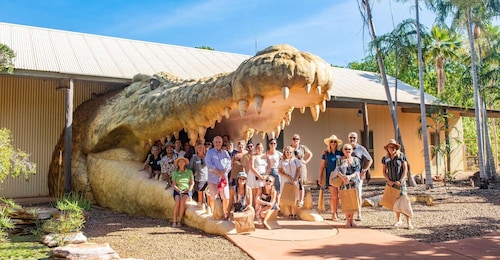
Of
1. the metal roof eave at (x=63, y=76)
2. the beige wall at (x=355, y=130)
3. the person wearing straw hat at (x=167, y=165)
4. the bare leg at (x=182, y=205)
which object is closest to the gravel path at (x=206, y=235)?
the bare leg at (x=182, y=205)

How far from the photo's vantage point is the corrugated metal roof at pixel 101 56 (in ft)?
27.8

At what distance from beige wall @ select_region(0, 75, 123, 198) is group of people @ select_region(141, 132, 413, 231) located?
457cm

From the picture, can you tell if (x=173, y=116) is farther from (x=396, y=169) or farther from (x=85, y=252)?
(x=396, y=169)

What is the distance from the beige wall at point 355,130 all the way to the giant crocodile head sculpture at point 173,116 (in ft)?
23.5

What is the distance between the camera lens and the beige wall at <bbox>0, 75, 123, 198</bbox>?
9.04 m

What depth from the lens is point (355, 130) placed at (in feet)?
48.0

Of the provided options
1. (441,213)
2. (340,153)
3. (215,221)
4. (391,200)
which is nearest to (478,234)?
(391,200)

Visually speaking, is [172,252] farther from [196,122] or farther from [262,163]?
[262,163]

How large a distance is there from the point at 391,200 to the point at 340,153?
1.12 m

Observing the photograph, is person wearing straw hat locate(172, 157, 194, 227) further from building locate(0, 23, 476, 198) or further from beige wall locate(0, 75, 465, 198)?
beige wall locate(0, 75, 465, 198)

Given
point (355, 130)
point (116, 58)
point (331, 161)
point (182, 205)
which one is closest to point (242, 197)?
point (182, 205)

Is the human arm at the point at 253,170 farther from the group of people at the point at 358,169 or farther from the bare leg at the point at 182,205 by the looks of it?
the group of people at the point at 358,169

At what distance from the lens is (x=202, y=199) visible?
5738 millimetres

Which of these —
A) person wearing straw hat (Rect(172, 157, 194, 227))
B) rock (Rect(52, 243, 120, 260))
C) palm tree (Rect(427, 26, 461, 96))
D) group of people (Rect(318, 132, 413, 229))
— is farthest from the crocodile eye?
palm tree (Rect(427, 26, 461, 96))
